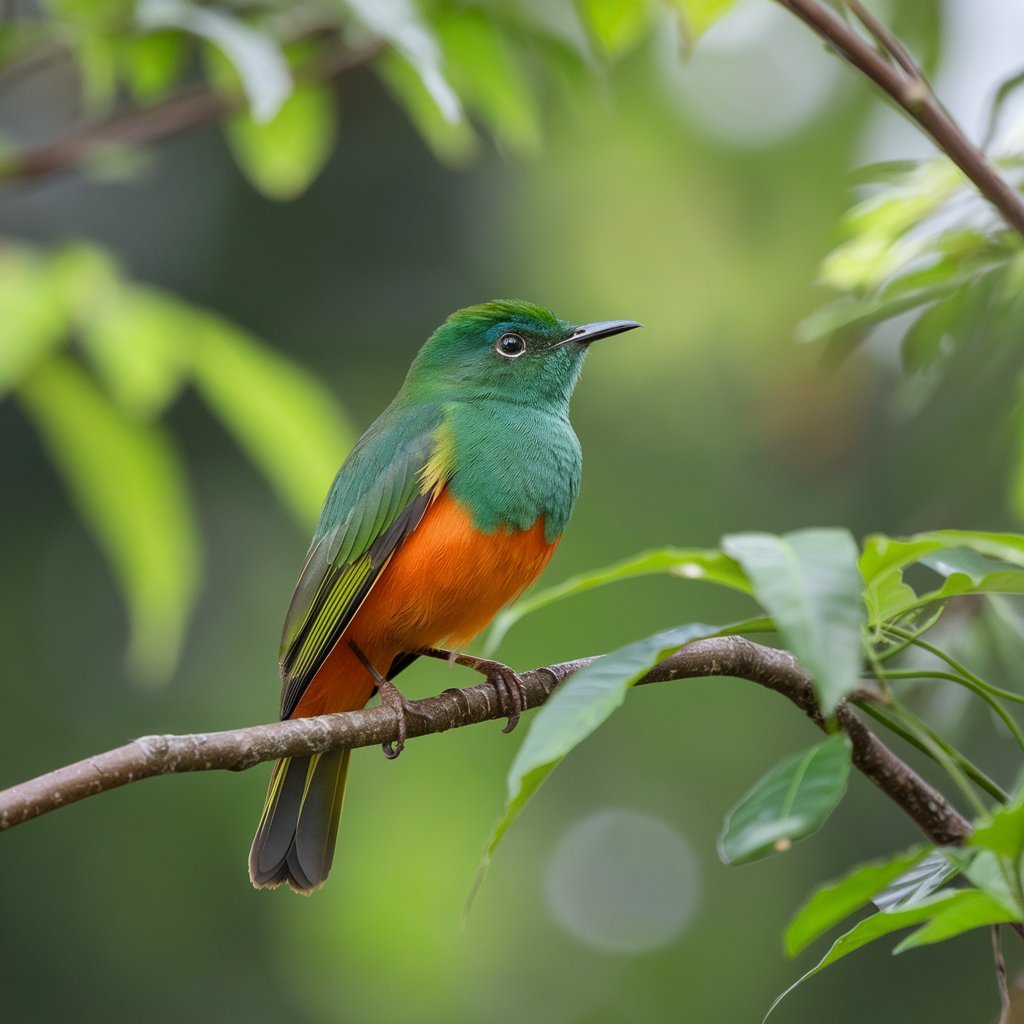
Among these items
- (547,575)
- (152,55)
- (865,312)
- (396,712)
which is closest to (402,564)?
(396,712)

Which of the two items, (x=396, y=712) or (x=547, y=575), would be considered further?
(x=547, y=575)

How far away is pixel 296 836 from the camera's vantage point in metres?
3.35

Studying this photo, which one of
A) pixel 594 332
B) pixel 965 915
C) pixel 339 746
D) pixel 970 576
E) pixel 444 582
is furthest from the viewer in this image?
pixel 594 332

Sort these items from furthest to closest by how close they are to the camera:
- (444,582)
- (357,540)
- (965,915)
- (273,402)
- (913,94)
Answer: (357,540) → (444,582) → (273,402) → (913,94) → (965,915)

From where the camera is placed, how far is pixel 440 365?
4188 millimetres

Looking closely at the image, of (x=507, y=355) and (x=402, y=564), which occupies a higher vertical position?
(x=507, y=355)

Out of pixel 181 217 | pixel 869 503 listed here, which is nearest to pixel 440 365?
pixel 869 503

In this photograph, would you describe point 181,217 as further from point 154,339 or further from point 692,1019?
point 154,339

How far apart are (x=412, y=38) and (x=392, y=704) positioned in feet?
4.31

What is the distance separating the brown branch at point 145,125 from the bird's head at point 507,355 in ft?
3.47

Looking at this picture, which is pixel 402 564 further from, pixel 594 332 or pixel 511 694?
pixel 594 332

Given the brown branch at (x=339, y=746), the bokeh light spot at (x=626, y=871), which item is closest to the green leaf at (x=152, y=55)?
the brown branch at (x=339, y=746)

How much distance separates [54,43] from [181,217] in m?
6.54

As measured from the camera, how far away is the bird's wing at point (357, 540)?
338 centimetres
